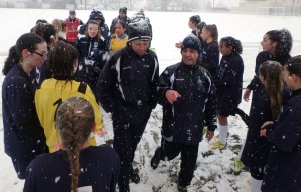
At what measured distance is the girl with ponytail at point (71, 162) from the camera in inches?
60.4

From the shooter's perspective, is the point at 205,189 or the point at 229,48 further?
the point at 229,48

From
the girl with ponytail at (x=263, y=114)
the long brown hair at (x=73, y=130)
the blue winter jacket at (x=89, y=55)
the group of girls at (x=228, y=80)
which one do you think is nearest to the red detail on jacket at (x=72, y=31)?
the blue winter jacket at (x=89, y=55)

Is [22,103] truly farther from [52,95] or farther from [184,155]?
[184,155]

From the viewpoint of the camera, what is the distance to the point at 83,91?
96.7 inches

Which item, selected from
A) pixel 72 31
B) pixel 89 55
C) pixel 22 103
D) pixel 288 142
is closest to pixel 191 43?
pixel 288 142

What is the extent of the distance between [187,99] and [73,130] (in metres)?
2.11

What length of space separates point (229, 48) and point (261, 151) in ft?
6.63

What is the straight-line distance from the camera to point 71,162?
1.51 m

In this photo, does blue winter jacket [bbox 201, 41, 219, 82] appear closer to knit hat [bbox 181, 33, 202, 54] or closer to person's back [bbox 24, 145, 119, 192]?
knit hat [bbox 181, 33, 202, 54]

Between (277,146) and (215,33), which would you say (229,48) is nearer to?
(215,33)

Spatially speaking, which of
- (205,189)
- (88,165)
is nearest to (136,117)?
(205,189)

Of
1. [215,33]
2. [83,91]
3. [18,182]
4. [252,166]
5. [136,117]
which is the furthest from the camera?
[215,33]

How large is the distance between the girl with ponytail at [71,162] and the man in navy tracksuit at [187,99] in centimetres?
183

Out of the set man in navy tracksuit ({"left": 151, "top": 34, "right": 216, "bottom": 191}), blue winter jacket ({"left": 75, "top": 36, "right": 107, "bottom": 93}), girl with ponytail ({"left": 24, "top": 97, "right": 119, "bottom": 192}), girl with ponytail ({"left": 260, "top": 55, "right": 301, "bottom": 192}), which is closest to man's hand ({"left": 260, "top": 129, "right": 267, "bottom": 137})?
girl with ponytail ({"left": 260, "top": 55, "right": 301, "bottom": 192})
